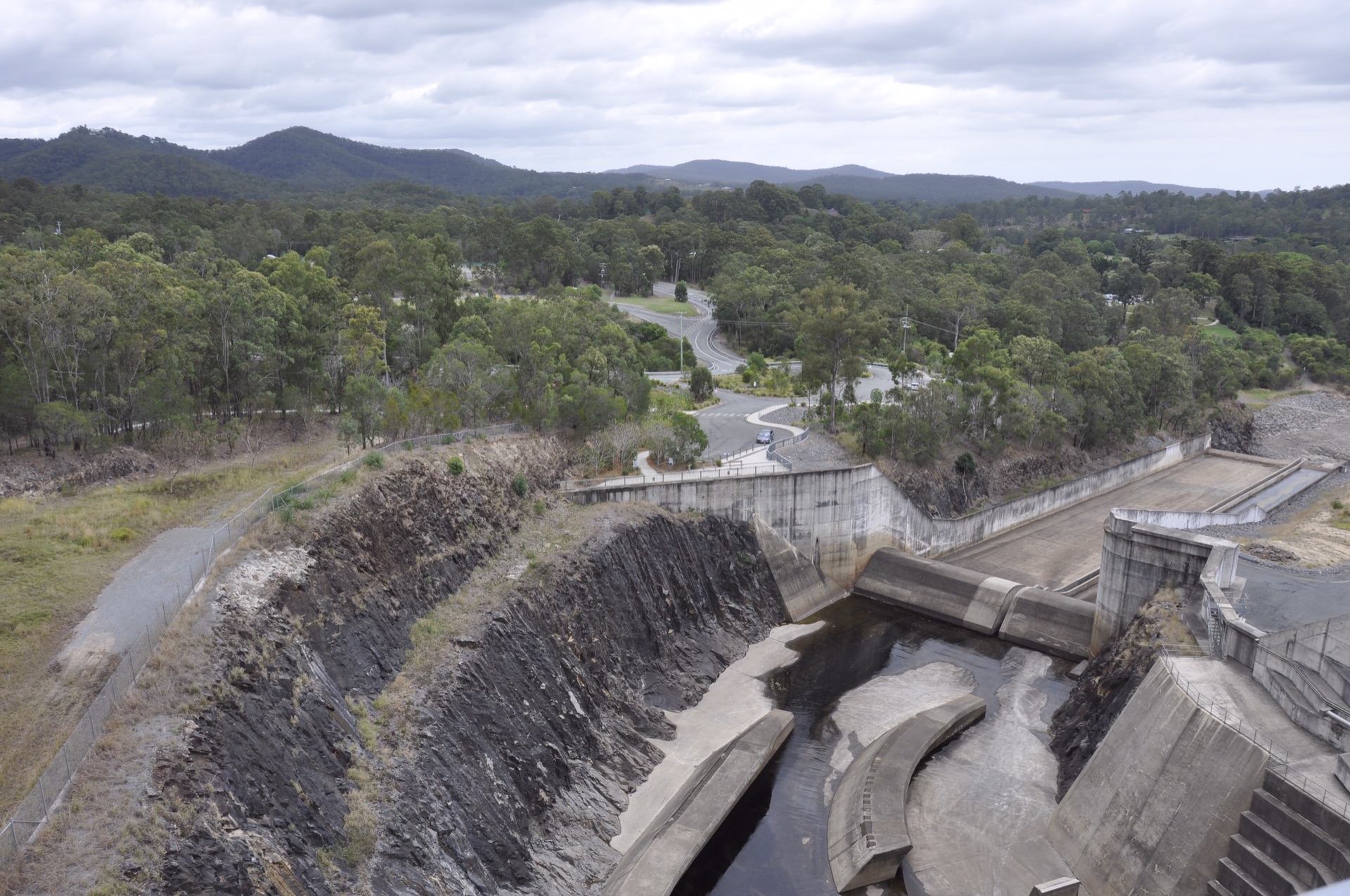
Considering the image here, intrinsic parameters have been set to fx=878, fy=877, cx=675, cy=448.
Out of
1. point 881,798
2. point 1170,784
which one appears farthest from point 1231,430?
point 881,798

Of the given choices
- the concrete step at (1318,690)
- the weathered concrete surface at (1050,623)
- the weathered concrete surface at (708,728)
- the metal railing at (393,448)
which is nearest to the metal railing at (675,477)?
the metal railing at (393,448)

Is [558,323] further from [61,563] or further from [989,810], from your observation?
[989,810]

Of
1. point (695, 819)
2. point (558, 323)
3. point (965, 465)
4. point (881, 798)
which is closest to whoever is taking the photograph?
point (695, 819)

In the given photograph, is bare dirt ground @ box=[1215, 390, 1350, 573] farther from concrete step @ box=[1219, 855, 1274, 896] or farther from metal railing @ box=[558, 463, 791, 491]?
metal railing @ box=[558, 463, 791, 491]

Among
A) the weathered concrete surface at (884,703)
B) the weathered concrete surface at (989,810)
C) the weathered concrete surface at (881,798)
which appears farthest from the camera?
the weathered concrete surface at (884,703)

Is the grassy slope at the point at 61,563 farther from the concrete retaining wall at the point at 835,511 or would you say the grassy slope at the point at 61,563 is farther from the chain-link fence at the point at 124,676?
the concrete retaining wall at the point at 835,511
